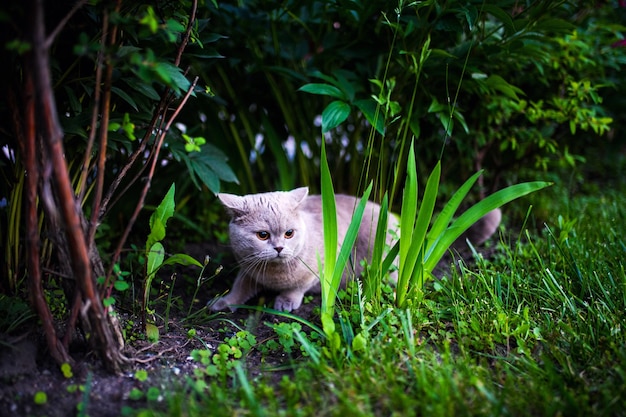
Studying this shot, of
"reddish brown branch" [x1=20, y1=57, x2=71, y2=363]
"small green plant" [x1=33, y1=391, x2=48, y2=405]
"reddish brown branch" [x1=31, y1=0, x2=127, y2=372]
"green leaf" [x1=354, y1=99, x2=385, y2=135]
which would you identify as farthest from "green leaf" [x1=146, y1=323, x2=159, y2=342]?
"green leaf" [x1=354, y1=99, x2=385, y2=135]

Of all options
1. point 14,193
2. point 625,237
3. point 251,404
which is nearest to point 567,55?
point 625,237

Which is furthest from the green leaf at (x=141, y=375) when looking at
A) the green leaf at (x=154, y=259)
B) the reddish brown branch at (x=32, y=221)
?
the green leaf at (x=154, y=259)

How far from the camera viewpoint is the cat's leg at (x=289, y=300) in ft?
7.43

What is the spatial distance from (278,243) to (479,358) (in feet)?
2.94

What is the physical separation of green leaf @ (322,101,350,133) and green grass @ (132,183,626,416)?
2.35 ft

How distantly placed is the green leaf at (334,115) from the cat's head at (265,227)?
13.2 inches

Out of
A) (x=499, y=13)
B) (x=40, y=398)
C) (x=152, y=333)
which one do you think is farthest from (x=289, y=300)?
(x=499, y=13)

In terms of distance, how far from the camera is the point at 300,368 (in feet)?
5.27

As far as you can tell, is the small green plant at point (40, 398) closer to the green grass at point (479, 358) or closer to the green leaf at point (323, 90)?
the green grass at point (479, 358)

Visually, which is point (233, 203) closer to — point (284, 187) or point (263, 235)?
point (263, 235)

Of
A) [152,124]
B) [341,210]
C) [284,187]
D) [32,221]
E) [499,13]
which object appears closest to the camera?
[32,221]

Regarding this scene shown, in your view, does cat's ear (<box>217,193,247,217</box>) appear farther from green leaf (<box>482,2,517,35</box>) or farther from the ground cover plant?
green leaf (<box>482,2,517,35</box>)

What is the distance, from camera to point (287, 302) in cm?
228

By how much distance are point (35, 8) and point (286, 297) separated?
59.6 inches
